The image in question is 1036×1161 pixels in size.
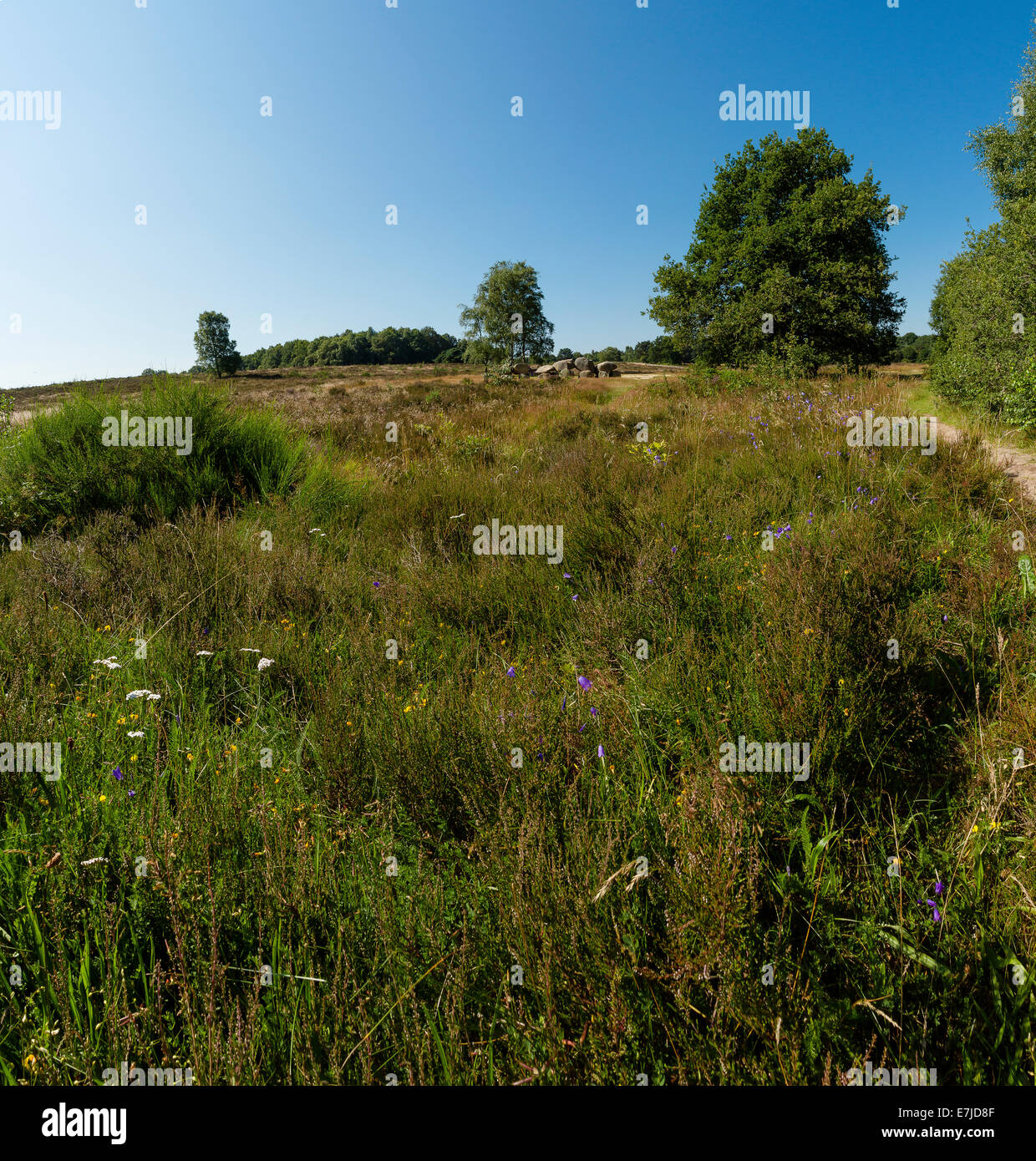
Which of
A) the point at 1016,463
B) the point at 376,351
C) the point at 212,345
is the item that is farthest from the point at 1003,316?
the point at 376,351

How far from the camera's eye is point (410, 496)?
603 cm

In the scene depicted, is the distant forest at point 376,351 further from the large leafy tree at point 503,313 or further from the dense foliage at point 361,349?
the large leafy tree at point 503,313

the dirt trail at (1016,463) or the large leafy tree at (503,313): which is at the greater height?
the large leafy tree at (503,313)

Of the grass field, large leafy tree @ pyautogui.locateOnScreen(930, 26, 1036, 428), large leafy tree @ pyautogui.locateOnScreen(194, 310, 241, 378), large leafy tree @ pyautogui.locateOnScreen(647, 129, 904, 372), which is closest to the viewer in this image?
the grass field

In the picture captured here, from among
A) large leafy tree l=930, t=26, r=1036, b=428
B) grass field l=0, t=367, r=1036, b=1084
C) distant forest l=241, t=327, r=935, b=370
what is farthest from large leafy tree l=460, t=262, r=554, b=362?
grass field l=0, t=367, r=1036, b=1084

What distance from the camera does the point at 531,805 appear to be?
1.89m

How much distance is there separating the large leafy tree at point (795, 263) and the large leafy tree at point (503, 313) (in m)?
27.7

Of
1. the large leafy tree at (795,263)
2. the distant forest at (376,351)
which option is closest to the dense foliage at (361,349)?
the distant forest at (376,351)

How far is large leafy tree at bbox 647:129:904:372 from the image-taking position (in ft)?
61.0

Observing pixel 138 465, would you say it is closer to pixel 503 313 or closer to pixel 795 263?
pixel 795 263

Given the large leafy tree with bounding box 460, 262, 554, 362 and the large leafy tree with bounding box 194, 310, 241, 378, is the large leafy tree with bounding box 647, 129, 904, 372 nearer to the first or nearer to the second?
the large leafy tree with bounding box 460, 262, 554, 362

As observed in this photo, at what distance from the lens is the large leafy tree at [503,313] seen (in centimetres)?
4800

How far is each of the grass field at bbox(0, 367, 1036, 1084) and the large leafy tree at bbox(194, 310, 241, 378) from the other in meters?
67.8
